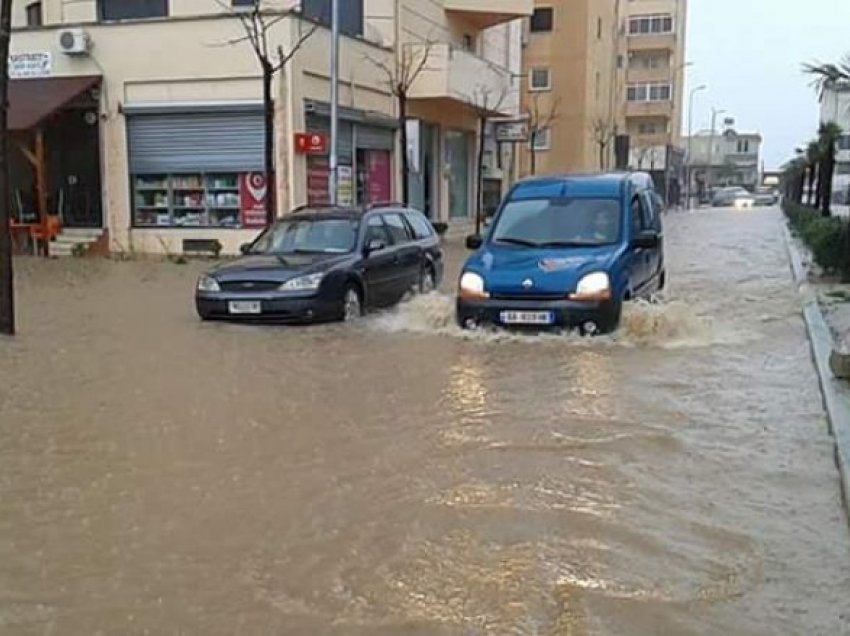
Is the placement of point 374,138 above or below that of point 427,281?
Answer: above

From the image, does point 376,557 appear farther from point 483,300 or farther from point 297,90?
point 297,90

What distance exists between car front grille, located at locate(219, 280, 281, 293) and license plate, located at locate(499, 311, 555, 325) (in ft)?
9.80

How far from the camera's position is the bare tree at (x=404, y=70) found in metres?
27.1

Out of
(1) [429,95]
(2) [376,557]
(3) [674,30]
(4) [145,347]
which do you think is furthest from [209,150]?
(3) [674,30]

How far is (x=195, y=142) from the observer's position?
23.7 metres

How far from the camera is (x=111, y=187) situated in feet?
79.9

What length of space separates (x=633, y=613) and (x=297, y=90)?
1998cm

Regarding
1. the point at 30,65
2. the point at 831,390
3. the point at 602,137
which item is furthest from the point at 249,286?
the point at 602,137

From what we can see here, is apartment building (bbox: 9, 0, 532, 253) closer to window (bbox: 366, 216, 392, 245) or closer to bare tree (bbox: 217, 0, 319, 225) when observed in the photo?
bare tree (bbox: 217, 0, 319, 225)

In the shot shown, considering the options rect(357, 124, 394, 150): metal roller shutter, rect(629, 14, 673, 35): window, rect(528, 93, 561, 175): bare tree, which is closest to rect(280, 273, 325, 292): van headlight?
rect(357, 124, 394, 150): metal roller shutter

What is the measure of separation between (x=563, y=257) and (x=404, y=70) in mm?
17958

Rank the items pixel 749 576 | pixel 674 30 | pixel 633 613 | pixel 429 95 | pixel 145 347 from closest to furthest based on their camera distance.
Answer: pixel 633 613
pixel 749 576
pixel 145 347
pixel 429 95
pixel 674 30

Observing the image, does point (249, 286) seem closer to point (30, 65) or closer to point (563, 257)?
point (563, 257)

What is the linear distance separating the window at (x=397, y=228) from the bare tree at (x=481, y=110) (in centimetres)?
1664
